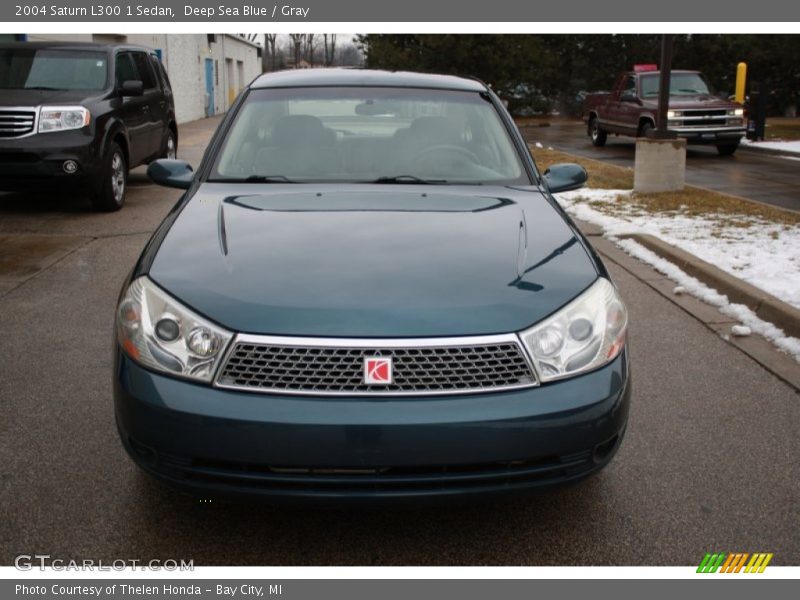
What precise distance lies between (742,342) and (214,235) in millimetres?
3396

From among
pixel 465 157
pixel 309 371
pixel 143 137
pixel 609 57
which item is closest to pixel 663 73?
pixel 143 137

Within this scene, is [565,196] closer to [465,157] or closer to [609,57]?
[465,157]

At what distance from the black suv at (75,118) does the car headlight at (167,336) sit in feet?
24.1

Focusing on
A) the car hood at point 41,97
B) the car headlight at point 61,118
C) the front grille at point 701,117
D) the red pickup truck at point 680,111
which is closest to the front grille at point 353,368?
the car headlight at point 61,118

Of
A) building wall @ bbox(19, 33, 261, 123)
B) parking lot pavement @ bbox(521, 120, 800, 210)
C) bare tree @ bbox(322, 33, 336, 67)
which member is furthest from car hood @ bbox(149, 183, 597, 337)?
bare tree @ bbox(322, 33, 336, 67)

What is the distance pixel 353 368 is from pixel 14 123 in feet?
27.3

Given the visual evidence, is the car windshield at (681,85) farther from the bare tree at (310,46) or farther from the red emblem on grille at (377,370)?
the bare tree at (310,46)

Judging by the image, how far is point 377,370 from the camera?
8.65 feet

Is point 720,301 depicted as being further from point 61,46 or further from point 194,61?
point 194,61

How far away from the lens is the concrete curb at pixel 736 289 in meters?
5.48

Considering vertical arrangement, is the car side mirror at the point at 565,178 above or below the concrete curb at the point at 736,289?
above

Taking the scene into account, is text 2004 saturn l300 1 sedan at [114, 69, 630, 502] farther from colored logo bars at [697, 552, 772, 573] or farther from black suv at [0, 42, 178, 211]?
black suv at [0, 42, 178, 211]

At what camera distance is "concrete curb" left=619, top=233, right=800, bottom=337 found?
5.48 metres

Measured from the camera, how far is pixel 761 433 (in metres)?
4.02
